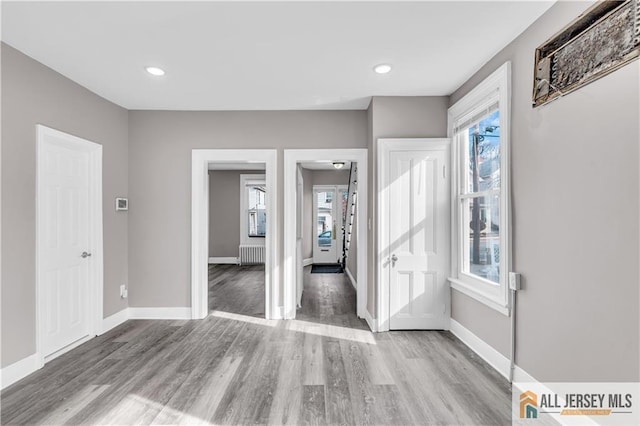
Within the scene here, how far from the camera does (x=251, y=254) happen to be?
28.5 feet

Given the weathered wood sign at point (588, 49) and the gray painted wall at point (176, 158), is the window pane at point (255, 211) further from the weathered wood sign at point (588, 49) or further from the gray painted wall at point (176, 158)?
the weathered wood sign at point (588, 49)

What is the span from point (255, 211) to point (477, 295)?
6750 mm

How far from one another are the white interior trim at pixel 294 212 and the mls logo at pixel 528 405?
2070 mm

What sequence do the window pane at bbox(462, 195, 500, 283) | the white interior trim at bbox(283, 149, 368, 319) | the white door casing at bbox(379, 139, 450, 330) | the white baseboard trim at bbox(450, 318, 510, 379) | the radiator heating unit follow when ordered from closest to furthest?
1. the white baseboard trim at bbox(450, 318, 510, 379)
2. the window pane at bbox(462, 195, 500, 283)
3. the white door casing at bbox(379, 139, 450, 330)
4. the white interior trim at bbox(283, 149, 368, 319)
5. the radiator heating unit

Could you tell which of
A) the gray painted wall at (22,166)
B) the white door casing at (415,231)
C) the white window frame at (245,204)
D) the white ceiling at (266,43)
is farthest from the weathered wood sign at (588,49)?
the white window frame at (245,204)

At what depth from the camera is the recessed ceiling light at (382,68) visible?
118 inches

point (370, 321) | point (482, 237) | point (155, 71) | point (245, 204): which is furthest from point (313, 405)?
point (245, 204)

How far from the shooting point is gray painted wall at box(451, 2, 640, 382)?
64.9 inches

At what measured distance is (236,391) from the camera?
2469mm

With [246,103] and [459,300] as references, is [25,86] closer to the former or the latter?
[246,103]

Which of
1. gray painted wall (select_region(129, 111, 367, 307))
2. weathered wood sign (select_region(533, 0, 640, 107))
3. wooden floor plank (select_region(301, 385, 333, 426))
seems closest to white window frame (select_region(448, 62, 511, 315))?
weathered wood sign (select_region(533, 0, 640, 107))

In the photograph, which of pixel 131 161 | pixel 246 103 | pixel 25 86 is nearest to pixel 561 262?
pixel 246 103

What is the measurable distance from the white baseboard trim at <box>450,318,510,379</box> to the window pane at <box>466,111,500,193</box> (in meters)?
1.40
